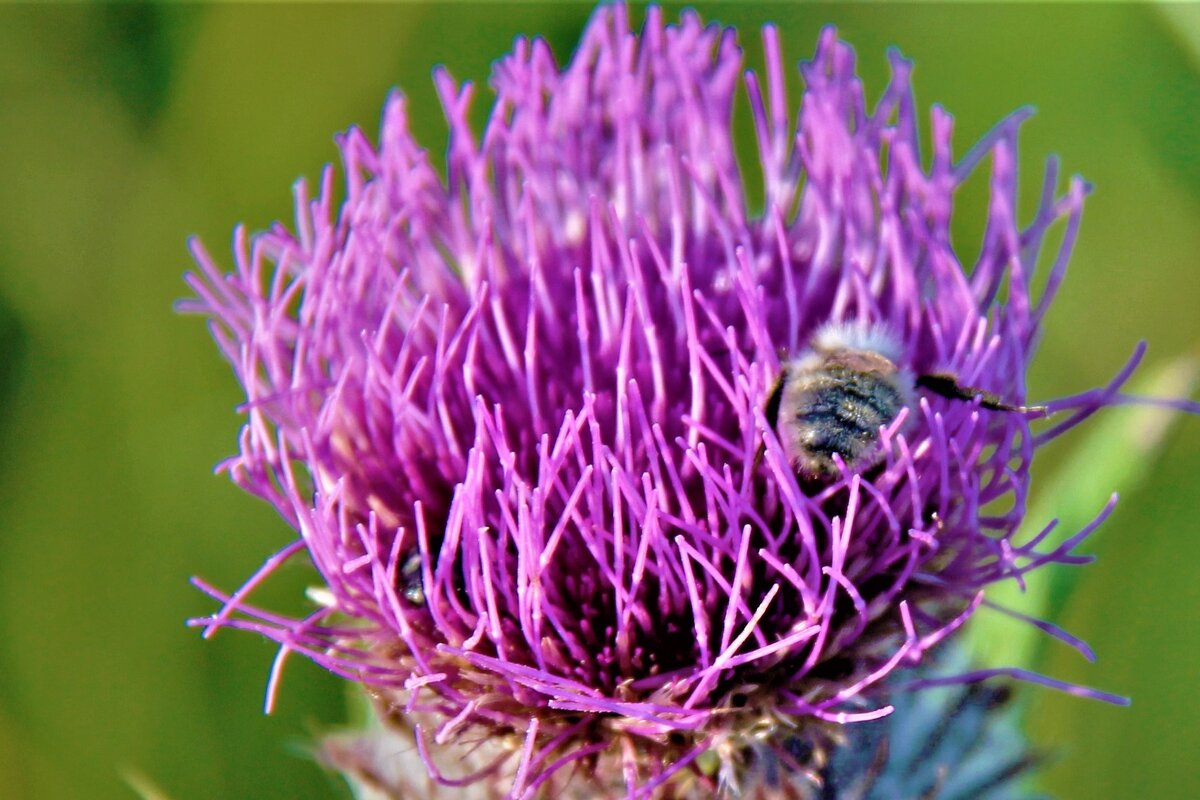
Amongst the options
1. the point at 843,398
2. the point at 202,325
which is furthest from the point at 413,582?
the point at 202,325

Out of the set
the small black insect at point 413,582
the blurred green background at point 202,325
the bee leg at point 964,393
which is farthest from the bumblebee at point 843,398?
the blurred green background at point 202,325

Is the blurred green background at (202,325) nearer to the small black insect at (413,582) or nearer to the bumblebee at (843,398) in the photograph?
the bumblebee at (843,398)

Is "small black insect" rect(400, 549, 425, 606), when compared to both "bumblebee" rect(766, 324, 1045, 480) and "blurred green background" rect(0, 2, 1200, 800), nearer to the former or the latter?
"bumblebee" rect(766, 324, 1045, 480)

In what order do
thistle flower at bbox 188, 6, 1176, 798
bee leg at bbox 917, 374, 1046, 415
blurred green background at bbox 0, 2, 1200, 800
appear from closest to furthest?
thistle flower at bbox 188, 6, 1176, 798 → bee leg at bbox 917, 374, 1046, 415 → blurred green background at bbox 0, 2, 1200, 800

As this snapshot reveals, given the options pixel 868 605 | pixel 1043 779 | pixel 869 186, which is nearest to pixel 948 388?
pixel 868 605

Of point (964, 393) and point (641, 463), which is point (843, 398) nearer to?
point (964, 393)

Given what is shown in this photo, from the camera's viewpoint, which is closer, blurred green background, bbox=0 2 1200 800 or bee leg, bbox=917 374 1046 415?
bee leg, bbox=917 374 1046 415

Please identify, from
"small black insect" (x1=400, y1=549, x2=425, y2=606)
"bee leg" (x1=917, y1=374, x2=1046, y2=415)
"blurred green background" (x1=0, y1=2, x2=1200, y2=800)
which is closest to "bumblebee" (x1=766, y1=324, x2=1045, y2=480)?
"bee leg" (x1=917, y1=374, x2=1046, y2=415)
